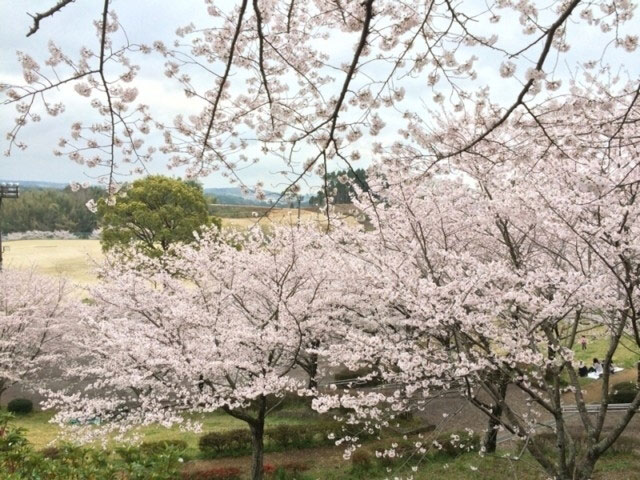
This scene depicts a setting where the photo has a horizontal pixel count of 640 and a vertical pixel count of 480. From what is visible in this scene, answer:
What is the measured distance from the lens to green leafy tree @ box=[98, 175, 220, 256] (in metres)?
24.8

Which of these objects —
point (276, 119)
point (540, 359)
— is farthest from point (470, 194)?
point (276, 119)

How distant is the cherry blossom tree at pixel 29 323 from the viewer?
19000 millimetres

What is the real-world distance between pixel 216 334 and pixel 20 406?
13280 millimetres

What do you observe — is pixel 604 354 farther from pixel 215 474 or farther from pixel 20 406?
pixel 20 406

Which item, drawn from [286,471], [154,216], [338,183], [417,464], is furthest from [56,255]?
[338,183]

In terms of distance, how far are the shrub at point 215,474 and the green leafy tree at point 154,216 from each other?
597 inches

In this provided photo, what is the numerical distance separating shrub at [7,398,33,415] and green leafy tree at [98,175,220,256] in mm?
8198

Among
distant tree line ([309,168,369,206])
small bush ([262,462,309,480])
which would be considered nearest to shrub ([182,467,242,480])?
small bush ([262,462,309,480])

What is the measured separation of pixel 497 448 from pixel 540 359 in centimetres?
622

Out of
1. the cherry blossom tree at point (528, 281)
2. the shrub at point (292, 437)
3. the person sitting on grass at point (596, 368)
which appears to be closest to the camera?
the cherry blossom tree at point (528, 281)

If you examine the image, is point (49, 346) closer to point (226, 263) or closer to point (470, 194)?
point (226, 263)

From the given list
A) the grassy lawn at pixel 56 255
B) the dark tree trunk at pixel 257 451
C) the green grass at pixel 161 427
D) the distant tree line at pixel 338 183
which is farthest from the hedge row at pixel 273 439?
the grassy lawn at pixel 56 255

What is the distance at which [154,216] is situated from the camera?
81.0 ft

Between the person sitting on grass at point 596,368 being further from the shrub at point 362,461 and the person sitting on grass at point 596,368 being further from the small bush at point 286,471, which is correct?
the small bush at point 286,471
